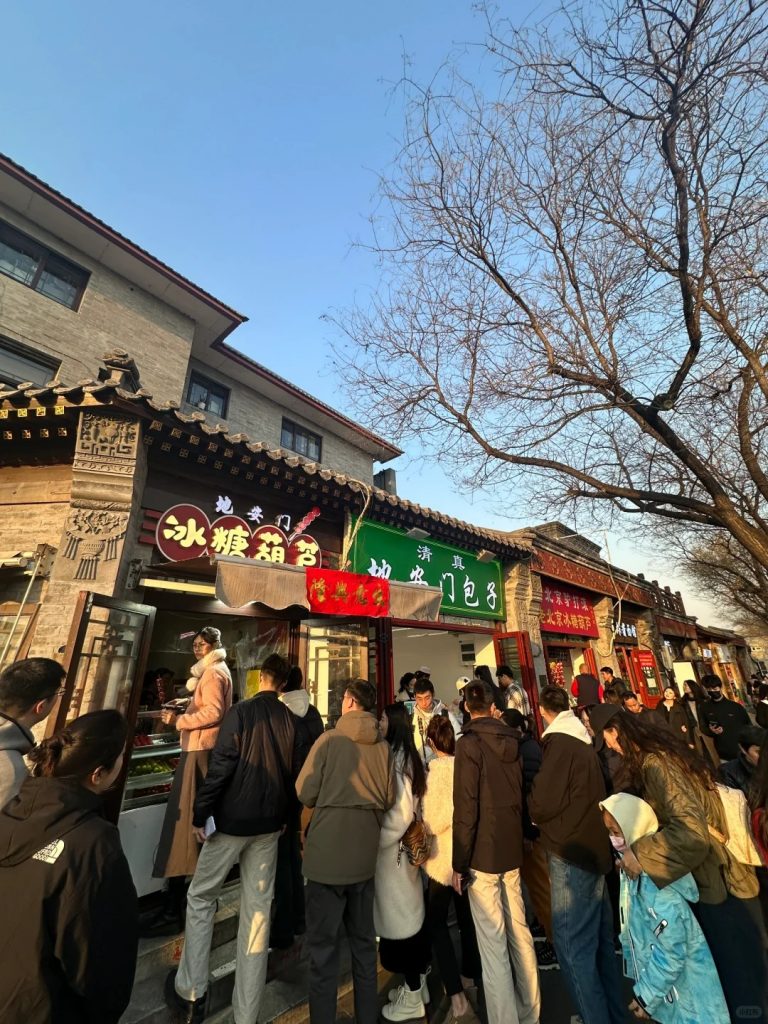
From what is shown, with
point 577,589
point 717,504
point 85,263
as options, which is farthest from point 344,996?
point 85,263

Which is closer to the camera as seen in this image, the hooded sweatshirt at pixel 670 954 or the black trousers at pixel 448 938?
the hooded sweatshirt at pixel 670 954

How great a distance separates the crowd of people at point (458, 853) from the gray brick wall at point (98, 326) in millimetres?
9090

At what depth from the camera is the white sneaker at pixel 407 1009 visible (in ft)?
10.0

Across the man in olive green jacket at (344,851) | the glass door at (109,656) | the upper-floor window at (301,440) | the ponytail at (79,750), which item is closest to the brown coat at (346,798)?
the man in olive green jacket at (344,851)

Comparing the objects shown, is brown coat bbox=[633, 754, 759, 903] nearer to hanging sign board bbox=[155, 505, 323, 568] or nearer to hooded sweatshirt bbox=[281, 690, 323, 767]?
hooded sweatshirt bbox=[281, 690, 323, 767]

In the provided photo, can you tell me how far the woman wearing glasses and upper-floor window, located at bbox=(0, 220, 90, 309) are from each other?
32.8 ft

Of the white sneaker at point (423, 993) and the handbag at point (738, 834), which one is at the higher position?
the handbag at point (738, 834)

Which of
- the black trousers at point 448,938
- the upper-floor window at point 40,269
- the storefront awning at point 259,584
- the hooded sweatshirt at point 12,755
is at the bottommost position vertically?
the black trousers at point 448,938

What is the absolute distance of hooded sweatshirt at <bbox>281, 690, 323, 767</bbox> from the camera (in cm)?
378

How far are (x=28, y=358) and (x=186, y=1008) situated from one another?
1054 cm

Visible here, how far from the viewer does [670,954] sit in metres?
2.49

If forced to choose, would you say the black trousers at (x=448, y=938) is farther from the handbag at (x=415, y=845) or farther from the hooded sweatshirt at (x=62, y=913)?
the hooded sweatshirt at (x=62, y=913)

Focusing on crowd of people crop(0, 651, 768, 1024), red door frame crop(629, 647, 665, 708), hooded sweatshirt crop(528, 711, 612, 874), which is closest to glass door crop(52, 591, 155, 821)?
crowd of people crop(0, 651, 768, 1024)

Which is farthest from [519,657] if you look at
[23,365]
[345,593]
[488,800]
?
[23,365]
